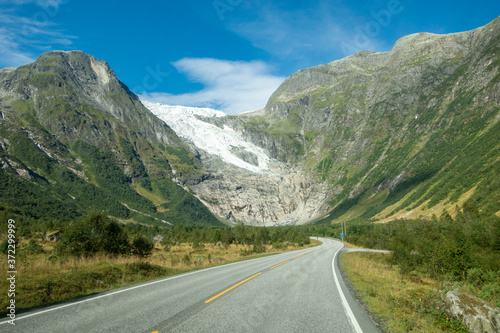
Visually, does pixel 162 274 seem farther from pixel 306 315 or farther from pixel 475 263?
pixel 475 263

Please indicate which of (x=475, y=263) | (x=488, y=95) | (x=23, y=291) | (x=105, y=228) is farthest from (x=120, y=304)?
(x=488, y=95)

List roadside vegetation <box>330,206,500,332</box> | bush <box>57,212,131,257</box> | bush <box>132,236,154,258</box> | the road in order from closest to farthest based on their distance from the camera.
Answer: the road < roadside vegetation <box>330,206,500,332</box> < bush <box>57,212,131,257</box> < bush <box>132,236,154,258</box>

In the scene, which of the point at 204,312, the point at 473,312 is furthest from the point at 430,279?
the point at 204,312

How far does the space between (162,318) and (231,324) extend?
1.88 metres

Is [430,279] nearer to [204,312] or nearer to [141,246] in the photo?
[204,312]

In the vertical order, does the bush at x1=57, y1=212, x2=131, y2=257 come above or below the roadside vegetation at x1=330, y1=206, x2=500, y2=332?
above

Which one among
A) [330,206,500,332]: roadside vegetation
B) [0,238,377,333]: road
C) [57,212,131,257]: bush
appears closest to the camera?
[0,238,377,333]: road

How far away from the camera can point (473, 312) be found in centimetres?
697

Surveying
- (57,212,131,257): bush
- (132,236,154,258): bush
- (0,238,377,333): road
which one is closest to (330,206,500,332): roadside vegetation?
(0,238,377,333): road

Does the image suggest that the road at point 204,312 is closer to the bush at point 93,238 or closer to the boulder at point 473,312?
the boulder at point 473,312

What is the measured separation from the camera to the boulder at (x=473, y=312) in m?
6.58

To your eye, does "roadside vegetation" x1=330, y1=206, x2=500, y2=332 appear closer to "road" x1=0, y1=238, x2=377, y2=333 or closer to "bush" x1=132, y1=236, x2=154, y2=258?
"road" x1=0, y1=238, x2=377, y2=333

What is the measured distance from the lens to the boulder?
21.6 ft

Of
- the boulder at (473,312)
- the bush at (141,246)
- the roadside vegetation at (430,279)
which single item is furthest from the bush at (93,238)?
the boulder at (473,312)
